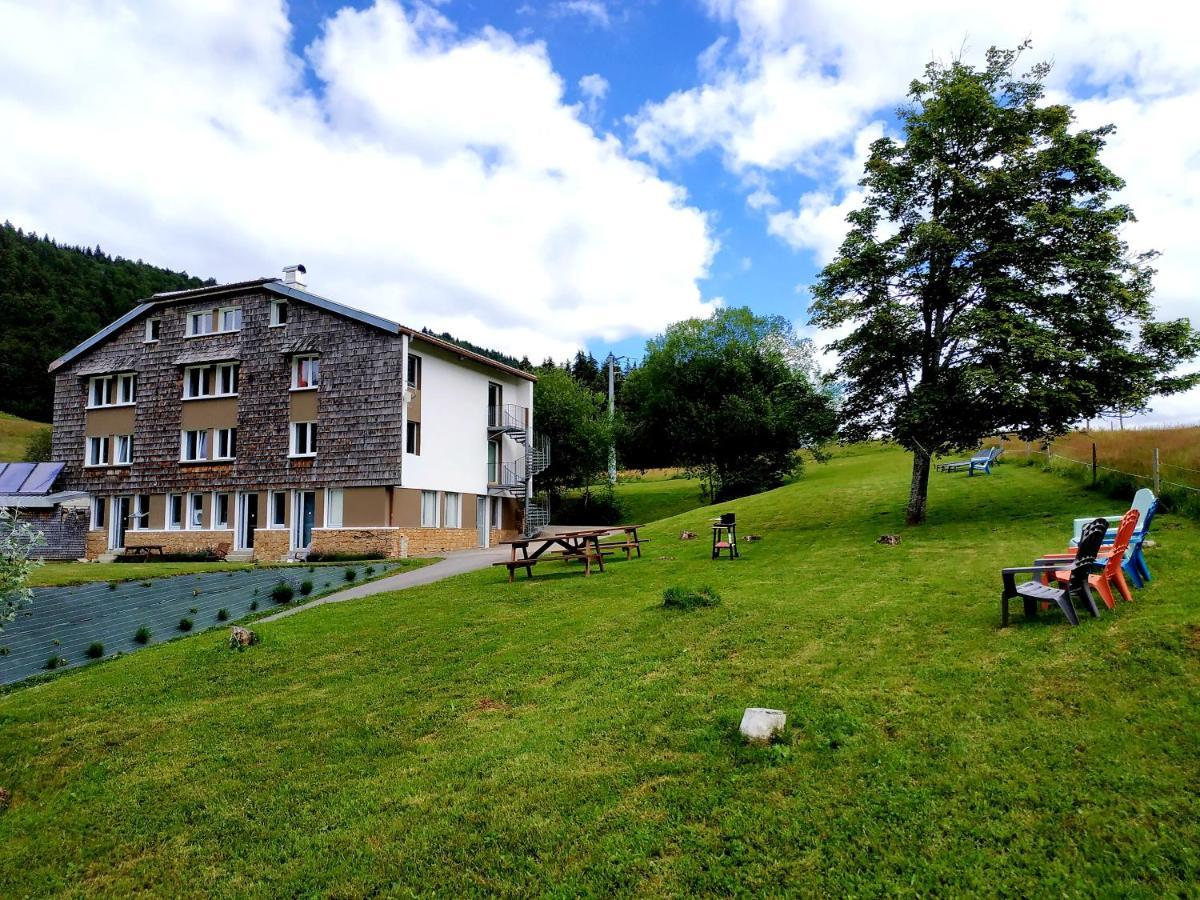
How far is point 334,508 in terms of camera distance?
2814 centimetres

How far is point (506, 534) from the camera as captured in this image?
34750 mm

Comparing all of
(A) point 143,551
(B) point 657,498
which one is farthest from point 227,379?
(B) point 657,498

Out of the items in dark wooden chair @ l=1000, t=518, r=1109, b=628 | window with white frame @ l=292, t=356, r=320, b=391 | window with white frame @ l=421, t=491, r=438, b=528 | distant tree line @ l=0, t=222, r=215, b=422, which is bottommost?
dark wooden chair @ l=1000, t=518, r=1109, b=628

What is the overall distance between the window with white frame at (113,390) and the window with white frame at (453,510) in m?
15.7

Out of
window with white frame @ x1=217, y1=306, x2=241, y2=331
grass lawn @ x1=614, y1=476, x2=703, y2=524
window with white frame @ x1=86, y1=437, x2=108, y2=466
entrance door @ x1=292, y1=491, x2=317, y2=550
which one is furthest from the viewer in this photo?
grass lawn @ x1=614, y1=476, x2=703, y2=524

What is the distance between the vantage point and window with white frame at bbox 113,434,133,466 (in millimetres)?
32812

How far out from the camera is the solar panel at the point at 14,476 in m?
32.5

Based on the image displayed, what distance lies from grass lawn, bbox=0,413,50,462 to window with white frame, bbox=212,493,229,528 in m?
45.1

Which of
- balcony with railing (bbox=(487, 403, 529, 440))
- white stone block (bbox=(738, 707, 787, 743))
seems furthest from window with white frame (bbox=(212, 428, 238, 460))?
white stone block (bbox=(738, 707, 787, 743))

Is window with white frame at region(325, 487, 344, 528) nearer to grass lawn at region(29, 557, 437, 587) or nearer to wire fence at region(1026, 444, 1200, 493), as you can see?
grass lawn at region(29, 557, 437, 587)

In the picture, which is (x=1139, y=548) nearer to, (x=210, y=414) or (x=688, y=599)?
(x=688, y=599)

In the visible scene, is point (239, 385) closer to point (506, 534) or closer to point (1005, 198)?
point (506, 534)

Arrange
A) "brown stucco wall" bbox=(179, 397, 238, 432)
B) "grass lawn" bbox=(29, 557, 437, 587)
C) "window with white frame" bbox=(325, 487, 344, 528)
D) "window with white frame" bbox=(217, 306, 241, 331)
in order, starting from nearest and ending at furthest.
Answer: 1. "grass lawn" bbox=(29, 557, 437, 587)
2. "window with white frame" bbox=(325, 487, 344, 528)
3. "brown stucco wall" bbox=(179, 397, 238, 432)
4. "window with white frame" bbox=(217, 306, 241, 331)

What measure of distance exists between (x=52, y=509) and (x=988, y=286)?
3829 centimetres
